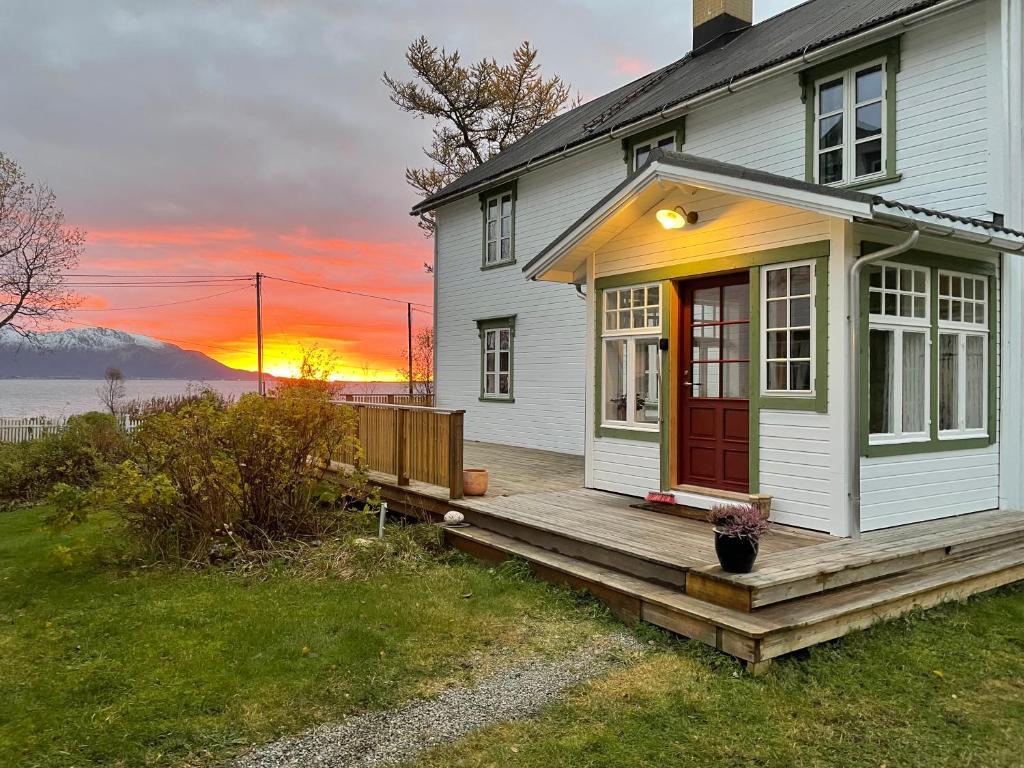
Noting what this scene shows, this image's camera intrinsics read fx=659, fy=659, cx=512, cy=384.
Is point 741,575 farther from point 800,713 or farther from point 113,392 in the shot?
point 113,392

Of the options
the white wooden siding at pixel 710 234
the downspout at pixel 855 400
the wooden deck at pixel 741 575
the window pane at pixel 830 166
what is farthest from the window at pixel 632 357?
the window pane at pixel 830 166

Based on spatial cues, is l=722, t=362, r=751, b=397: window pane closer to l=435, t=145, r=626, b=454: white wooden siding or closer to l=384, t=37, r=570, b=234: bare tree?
l=435, t=145, r=626, b=454: white wooden siding

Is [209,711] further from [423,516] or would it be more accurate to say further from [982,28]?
[982,28]

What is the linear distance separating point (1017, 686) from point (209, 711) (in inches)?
170

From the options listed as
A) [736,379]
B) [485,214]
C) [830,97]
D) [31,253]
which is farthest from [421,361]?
[736,379]

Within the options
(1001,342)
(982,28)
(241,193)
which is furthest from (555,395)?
(241,193)

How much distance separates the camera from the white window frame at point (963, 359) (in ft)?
19.4

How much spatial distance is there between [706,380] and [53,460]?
33.6ft

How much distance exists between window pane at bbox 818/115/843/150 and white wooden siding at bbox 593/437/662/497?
414 cm

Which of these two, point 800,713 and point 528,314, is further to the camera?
point 528,314

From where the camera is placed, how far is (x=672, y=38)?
20047 millimetres

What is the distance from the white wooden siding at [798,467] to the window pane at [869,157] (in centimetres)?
347

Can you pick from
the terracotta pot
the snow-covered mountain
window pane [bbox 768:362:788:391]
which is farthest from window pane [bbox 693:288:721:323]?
the snow-covered mountain

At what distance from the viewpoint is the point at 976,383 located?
246 inches
